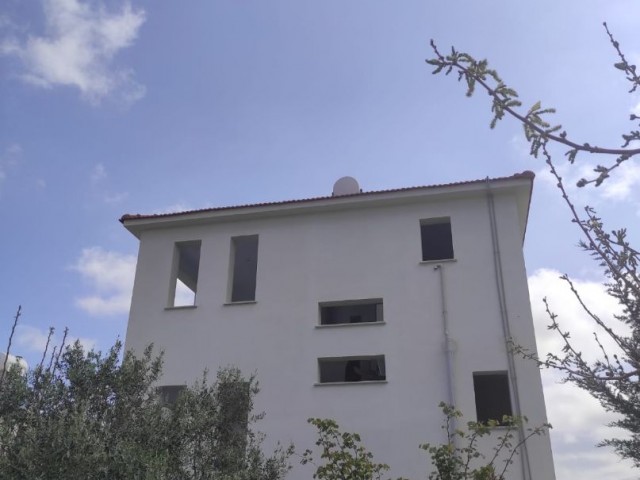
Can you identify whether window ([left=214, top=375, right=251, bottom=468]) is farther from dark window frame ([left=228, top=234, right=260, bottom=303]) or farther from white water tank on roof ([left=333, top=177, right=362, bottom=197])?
white water tank on roof ([left=333, top=177, right=362, bottom=197])

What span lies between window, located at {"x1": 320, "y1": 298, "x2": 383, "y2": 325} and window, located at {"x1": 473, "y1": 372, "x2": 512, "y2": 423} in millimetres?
3270

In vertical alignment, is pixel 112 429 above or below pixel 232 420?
below

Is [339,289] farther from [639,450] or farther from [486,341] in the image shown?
[639,450]

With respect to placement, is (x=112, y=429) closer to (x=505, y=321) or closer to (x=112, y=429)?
(x=112, y=429)

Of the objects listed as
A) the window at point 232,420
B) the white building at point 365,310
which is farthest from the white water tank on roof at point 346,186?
the window at point 232,420

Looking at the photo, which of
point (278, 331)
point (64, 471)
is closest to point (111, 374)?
point (64, 471)

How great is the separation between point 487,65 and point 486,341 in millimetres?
12265

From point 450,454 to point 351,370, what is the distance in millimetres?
5507

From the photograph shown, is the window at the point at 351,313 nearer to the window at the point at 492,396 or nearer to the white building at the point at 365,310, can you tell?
the white building at the point at 365,310

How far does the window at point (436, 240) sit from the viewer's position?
57.8 feet

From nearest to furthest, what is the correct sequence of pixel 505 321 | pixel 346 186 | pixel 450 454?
pixel 450 454 < pixel 505 321 < pixel 346 186

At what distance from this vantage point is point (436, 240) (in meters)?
18.0

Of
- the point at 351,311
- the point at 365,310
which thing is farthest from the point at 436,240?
the point at 351,311

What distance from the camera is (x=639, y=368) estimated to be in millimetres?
4246
